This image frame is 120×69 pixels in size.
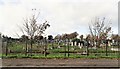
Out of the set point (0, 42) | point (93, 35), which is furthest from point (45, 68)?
point (93, 35)

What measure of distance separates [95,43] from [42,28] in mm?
8057

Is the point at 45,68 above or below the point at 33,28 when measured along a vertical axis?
below

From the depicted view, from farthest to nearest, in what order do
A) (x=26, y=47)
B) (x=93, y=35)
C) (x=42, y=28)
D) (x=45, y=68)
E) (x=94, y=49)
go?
(x=93, y=35) < (x=42, y=28) < (x=94, y=49) < (x=26, y=47) < (x=45, y=68)

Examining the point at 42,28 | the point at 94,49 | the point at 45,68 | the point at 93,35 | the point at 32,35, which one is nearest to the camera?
the point at 45,68

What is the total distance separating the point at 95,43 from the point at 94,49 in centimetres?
354

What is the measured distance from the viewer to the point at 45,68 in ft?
44.9

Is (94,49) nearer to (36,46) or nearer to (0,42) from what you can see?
(36,46)

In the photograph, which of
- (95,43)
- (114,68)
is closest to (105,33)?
(95,43)

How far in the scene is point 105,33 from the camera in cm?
5762

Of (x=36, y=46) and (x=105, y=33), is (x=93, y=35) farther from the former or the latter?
(x=36, y=46)

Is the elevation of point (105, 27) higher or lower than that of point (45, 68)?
higher

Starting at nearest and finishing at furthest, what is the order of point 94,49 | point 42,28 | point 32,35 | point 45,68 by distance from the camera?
point 45,68 < point 94,49 < point 32,35 < point 42,28

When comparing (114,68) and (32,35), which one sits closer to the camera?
(114,68)

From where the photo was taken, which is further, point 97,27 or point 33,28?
point 97,27
